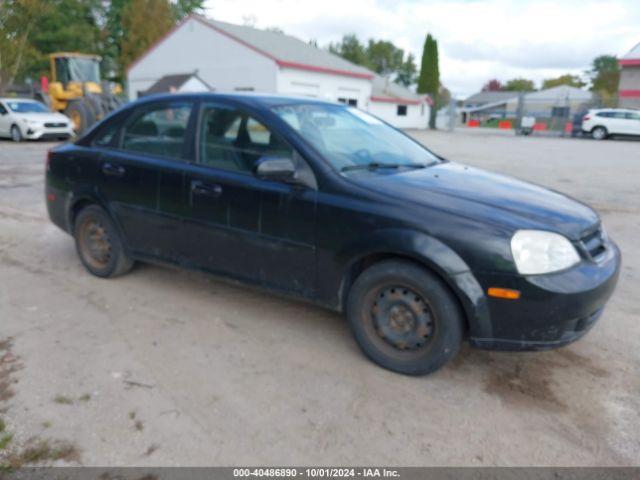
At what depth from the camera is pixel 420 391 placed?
313cm

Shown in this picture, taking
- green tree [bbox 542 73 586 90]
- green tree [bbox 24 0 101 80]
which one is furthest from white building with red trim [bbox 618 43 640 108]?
green tree [bbox 542 73 586 90]

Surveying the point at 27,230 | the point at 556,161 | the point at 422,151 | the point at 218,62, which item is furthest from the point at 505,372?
the point at 218,62

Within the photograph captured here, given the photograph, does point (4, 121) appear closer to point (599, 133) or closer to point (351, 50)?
point (599, 133)

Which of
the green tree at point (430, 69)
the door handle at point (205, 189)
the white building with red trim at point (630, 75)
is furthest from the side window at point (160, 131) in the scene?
the green tree at point (430, 69)

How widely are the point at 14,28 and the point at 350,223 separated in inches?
1252

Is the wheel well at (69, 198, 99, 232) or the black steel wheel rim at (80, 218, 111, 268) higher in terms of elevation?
the wheel well at (69, 198, 99, 232)

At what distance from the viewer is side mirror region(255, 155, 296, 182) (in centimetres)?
341

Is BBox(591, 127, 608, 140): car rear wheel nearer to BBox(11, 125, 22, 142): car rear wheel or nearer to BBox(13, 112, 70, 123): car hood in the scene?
BBox(13, 112, 70, 123): car hood

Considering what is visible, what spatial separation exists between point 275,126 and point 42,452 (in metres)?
2.32

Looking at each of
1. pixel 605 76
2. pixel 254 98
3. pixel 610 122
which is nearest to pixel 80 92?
pixel 254 98

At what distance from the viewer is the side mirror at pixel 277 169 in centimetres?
341

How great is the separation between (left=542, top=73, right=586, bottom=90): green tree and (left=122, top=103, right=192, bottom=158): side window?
326 ft

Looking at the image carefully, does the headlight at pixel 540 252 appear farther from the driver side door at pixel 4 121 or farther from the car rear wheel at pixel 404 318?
the driver side door at pixel 4 121

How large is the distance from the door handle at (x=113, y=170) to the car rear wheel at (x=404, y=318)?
2.27 metres
